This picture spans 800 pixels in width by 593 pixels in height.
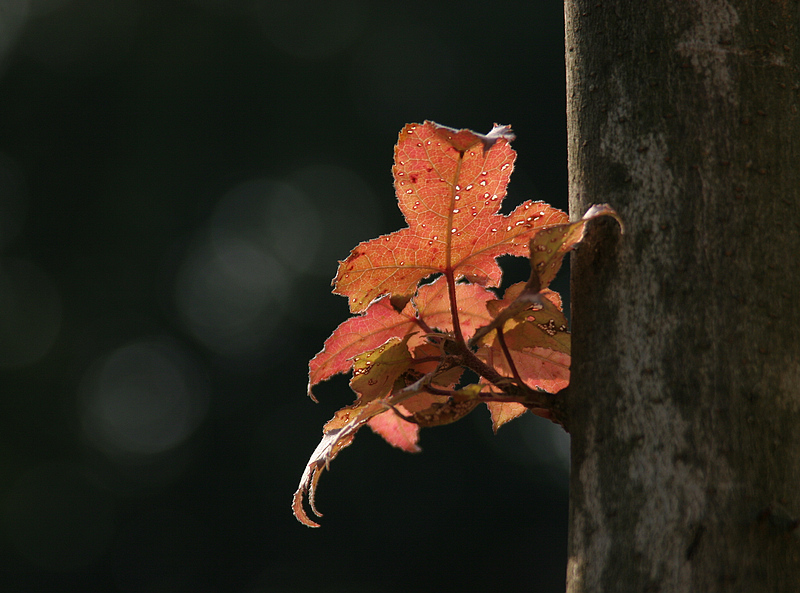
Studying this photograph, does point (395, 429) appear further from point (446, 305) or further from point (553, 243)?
point (553, 243)

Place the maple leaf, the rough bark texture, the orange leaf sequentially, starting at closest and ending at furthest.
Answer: the rough bark texture → the maple leaf → the orange leaf

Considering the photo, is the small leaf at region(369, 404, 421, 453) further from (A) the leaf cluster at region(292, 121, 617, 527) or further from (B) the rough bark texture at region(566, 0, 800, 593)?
(B) the rough bark texture at region(566, 0, 800, 593)

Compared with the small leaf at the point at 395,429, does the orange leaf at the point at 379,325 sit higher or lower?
higher

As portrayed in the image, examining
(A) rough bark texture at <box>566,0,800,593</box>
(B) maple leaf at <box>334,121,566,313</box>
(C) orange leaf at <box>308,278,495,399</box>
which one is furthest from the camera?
(C) orange leaf at <box>308,278,495,399</box>

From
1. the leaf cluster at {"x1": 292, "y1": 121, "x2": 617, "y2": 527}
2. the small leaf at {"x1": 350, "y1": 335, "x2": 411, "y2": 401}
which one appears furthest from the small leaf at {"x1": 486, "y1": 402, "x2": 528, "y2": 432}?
the small leaf at {"x1": 350, "y1": 335, "x2": 411, "y2": 401}

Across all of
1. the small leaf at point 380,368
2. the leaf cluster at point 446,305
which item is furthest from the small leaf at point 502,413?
the small leaf at point 380,368

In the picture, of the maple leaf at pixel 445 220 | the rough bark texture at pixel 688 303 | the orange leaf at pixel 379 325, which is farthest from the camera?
the orange leaf at pixel 379 325

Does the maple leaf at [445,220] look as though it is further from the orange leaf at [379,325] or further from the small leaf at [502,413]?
the small leaf at [502,413]

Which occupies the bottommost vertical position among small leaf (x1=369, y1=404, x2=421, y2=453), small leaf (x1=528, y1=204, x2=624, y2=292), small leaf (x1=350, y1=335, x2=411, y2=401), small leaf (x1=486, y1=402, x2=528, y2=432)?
small leaf (x1=369, y1=404, x2=421, y2=453)

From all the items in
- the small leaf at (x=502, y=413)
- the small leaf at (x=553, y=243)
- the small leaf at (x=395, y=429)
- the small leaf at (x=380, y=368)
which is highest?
the small leaf at (x=553, y=243)
